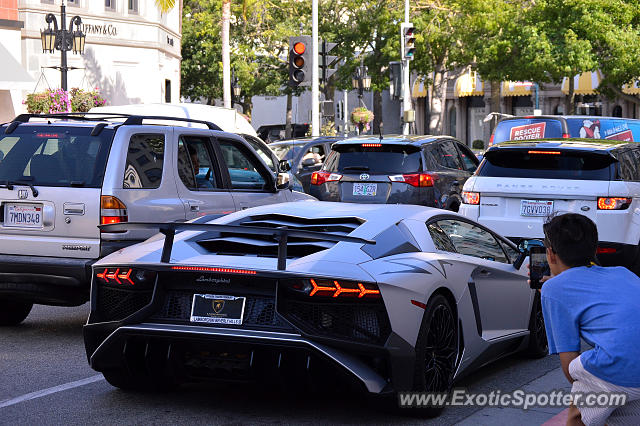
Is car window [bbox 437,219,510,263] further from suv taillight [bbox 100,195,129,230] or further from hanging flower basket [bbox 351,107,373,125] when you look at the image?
hanging flower basket [bbox 351,107,373,125]

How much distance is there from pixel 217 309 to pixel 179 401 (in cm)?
94

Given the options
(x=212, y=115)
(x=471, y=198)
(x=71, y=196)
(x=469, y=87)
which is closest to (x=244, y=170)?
(x=71, y=196)

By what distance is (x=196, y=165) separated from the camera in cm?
994

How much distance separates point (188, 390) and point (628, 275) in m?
3.53

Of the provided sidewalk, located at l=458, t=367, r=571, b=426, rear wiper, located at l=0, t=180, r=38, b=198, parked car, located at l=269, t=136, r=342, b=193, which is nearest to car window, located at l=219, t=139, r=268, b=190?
rear wiper, located at l=0, t=180, r=38, b=198

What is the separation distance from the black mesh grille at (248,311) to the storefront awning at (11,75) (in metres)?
28.0

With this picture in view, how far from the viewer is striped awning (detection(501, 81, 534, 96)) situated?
59.5m

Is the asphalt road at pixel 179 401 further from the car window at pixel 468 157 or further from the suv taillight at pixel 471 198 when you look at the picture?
the car window at pixel 468 157

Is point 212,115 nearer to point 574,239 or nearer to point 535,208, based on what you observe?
point 535,208

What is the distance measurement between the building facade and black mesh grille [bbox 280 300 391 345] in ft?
104

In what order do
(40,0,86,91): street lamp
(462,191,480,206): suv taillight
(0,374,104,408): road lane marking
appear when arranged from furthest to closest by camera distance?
1. (40,0,86,91): street lamp
2. (462,191,480,206): suv taillight
3. (0,374,104,408): road lane marking

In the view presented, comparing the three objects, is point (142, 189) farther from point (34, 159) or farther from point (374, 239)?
point (374, 239)

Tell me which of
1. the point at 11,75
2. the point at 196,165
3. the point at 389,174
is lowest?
the point at 389,174

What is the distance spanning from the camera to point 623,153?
1184cm
